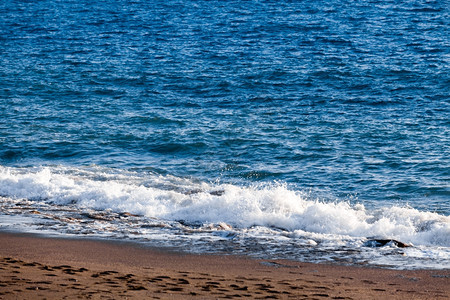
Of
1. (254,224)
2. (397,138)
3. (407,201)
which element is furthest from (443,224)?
(397,138)

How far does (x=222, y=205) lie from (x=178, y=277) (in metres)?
4.35

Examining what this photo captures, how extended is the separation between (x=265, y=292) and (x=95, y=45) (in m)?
25.5

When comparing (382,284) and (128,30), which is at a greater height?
(128,30)

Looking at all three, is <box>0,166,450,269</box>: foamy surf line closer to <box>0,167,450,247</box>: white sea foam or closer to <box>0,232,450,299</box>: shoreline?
<box>0,167,450,247</box>: white sea foam

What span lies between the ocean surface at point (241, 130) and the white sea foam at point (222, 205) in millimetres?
43

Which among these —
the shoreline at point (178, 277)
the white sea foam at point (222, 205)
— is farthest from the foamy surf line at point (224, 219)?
the shoreline at point (178, 277)

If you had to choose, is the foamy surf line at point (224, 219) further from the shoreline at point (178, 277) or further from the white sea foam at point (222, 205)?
the shoreline at point (178, 277)

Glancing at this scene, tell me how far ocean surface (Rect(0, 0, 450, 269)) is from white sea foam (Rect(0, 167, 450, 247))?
43 millimetres

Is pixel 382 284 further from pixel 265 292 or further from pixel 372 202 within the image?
pixel 372 202

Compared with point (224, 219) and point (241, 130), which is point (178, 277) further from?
point (241, 130)

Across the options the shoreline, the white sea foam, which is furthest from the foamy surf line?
the shoreline

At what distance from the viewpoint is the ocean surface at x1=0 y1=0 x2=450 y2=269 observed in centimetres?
Result: 1095

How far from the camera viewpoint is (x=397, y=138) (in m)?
16.8

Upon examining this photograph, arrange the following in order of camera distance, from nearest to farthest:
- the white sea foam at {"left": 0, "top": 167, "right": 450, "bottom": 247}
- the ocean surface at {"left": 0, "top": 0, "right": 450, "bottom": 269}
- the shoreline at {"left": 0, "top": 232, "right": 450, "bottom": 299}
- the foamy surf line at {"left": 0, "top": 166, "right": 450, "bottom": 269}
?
the shoreline at {"left": 0, "top": 232, "right": 450, "bottom": 299} → the foamy surf line at {"left": 0, "top": 166, "right": 450, "bottom": 269} → the white sea foam at {"left": 0, "top": 167, "right": 450, "bottom": 247} → the ocean surface at {"left": 0, "top": 0, "right": 450, "bottom": 269}
